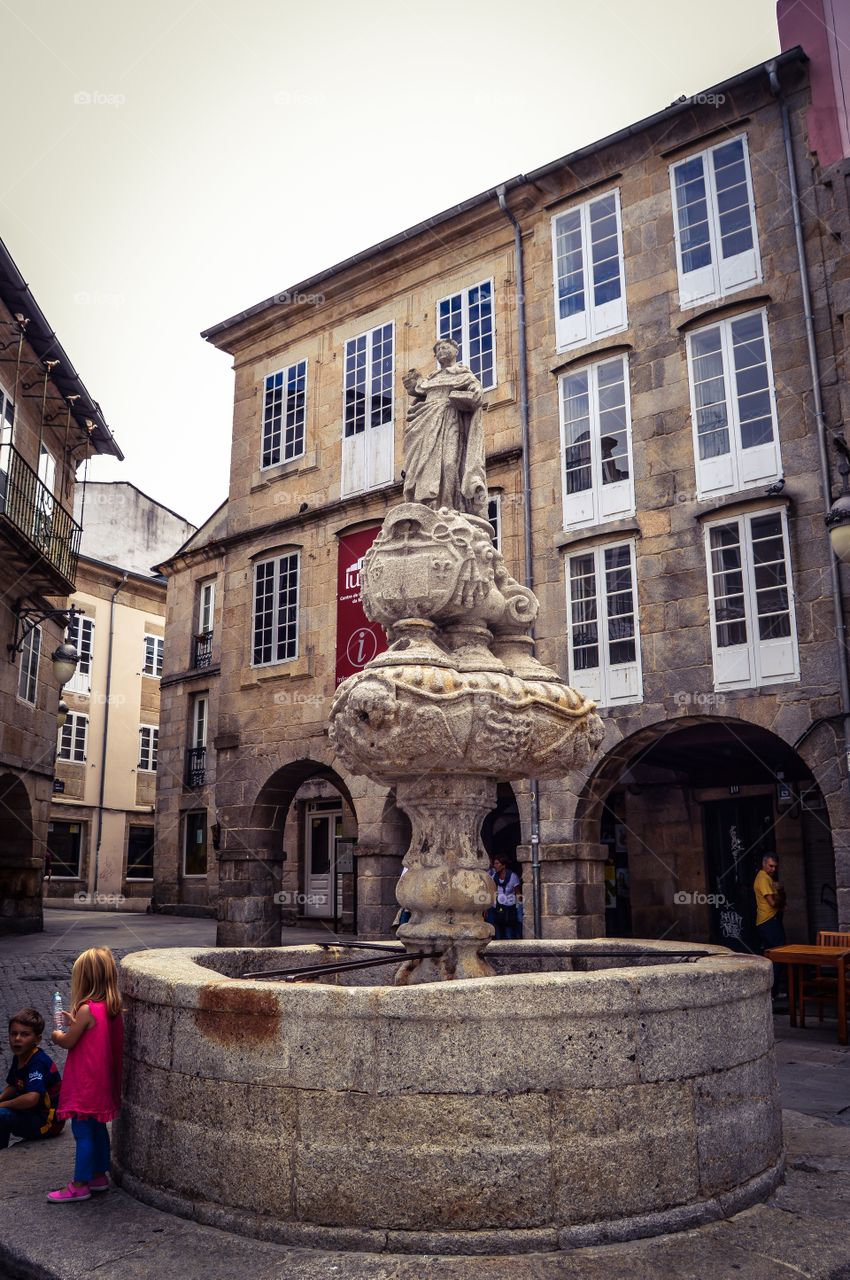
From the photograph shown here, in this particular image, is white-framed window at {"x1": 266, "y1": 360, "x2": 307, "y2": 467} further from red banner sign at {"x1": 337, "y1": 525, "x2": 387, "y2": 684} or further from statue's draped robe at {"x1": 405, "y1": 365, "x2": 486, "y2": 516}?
statue's draped robe at {"x1": 405, "y1": 365, "x2": 486, "y2": 516}

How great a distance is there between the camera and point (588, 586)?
13.8 m

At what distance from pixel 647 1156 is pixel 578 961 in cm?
262

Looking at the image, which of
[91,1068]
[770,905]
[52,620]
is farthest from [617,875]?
[91,1068]

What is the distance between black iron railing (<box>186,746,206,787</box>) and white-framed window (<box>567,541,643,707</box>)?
527 inches

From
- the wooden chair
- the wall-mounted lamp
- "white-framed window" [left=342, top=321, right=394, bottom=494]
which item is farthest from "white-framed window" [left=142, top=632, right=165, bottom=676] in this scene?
the wooden chair

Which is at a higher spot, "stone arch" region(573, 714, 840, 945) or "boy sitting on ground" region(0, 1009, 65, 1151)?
A: "stone arch" region(573, 714, 840, 945)

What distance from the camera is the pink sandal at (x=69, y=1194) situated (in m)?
3.90

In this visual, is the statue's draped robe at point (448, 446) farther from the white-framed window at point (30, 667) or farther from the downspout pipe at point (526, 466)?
the white-framed window at point (30, 667)

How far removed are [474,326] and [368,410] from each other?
86.0 inches

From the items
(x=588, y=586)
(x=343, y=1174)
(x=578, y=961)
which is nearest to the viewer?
(x=343, y=1174)

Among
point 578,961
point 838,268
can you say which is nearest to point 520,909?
point 578,961

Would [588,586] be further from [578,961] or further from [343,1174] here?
[343,1174]

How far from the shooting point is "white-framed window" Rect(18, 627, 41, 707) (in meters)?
17.9

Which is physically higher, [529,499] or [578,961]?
[529,499]
